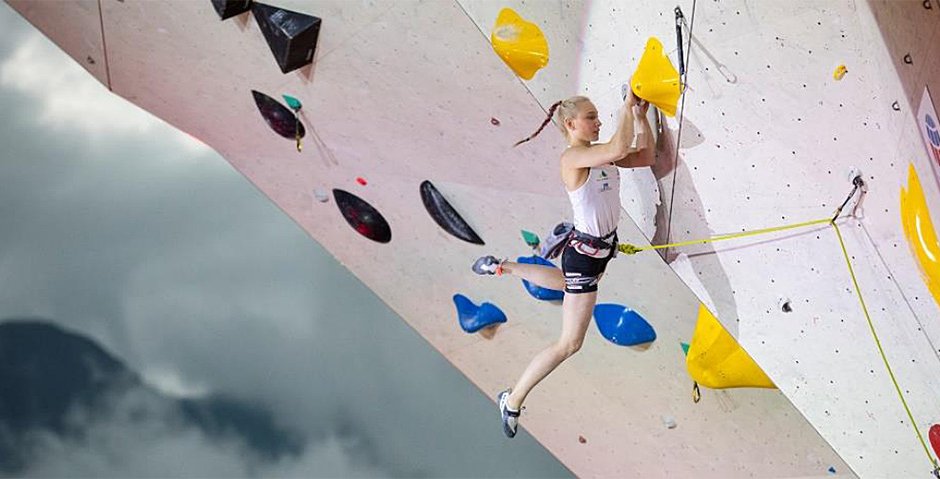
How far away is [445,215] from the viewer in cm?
362

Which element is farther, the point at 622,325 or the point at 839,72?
the point at 622,325

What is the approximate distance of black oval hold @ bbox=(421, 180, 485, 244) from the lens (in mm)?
3582

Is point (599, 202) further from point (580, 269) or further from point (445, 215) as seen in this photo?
point (445, 215)

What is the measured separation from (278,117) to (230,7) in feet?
1.30

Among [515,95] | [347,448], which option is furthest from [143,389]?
[515,95]

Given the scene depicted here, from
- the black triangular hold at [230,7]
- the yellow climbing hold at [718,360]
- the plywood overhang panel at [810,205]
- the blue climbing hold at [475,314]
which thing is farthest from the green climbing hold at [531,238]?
the black triangular hold at [230,7]

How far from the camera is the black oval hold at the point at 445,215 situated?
358cm

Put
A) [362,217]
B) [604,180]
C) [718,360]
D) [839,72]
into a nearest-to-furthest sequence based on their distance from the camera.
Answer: [839,72], [604,180], [718,360], [362,217]

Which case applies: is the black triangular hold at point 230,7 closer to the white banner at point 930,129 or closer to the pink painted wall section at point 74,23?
the pink painted wall section at point 74,23

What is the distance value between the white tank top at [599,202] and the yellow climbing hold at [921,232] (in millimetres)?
583


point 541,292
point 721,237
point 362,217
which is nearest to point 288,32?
point 362,217

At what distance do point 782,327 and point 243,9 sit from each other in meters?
1.41

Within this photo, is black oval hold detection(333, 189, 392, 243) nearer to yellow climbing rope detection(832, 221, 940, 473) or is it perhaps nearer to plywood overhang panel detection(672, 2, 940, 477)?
plywood overhang panel detection(672, 2, 940, 477)

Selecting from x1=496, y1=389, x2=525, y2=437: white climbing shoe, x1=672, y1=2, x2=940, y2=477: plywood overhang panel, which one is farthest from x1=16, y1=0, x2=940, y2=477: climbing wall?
x1=496, y1=389, x2=525, y2=437: white climbing shoe
